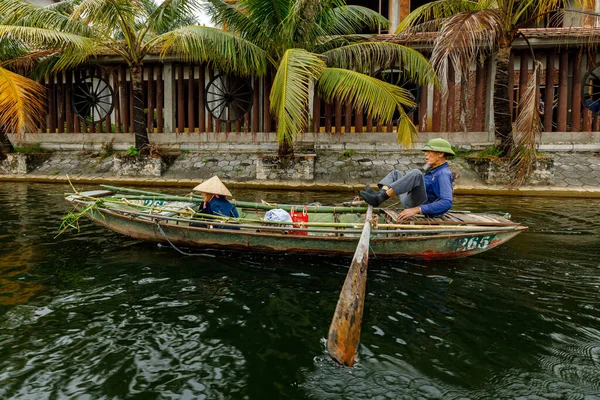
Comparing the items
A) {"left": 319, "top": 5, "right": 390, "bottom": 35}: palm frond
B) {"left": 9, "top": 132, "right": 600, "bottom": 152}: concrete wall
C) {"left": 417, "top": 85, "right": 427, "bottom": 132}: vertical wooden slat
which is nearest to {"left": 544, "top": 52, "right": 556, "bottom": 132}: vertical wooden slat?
{"left": 9, "top": 132, "right": 600, "bottom": 152}: concrete wall

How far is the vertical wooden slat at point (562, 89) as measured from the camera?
1502cm

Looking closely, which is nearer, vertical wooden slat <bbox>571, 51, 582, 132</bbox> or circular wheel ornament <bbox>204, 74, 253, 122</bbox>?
vertical wooden slat <bbox>571, 51, 582, 132</bbox>

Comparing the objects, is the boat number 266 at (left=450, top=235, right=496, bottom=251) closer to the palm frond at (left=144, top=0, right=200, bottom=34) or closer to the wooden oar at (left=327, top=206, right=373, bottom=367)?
the wooden oar at (left=327, top=206, right=373, bottom=367)

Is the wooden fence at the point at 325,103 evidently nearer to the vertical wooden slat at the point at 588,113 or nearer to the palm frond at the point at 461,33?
the vertical wooden slat at the point at 588,113

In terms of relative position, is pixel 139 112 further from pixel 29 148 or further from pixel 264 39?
pixel 29 148

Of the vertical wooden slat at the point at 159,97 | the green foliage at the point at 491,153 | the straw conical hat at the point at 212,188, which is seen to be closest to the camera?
the straw conical hat at the point at 212,188

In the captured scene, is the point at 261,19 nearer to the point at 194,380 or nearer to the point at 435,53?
the point at 435,53

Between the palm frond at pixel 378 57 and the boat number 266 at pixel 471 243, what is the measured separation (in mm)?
7168

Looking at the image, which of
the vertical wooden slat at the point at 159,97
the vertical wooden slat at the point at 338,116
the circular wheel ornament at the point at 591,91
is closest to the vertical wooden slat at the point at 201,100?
the vertical wooden slat at the point at 159,97

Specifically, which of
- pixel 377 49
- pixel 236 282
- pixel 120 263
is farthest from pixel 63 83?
pixel 236 282

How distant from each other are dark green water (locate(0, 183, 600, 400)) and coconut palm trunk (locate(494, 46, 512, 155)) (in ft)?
22.3

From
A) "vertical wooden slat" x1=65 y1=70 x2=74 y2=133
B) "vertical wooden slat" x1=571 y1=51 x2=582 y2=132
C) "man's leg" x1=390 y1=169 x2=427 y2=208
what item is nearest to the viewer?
"man's leg" x1=390 y1=169 x2=427 y2=208

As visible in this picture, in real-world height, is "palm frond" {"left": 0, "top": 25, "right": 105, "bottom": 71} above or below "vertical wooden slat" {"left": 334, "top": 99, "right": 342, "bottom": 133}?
above

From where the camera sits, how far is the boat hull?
6.07m
